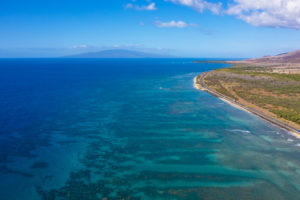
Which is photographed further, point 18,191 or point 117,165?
point 117,165

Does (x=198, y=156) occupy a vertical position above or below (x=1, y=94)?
below

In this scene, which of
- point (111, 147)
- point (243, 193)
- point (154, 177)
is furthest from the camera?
point (111, 147)

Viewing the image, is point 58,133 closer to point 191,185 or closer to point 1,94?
point 191,185

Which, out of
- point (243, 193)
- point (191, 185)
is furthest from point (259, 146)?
point (191, 185)

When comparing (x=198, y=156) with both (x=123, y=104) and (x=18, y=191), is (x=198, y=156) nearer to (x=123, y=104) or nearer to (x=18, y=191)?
(x=18, y=191)

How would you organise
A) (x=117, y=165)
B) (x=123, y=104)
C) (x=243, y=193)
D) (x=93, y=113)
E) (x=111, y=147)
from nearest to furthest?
(x=243, y=193)
(x=117, y=165)
(x=111, y=147)
(x=93, y=113)
(x=123, y=104)

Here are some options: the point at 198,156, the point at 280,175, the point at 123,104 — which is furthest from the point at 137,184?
the point at 123,104
